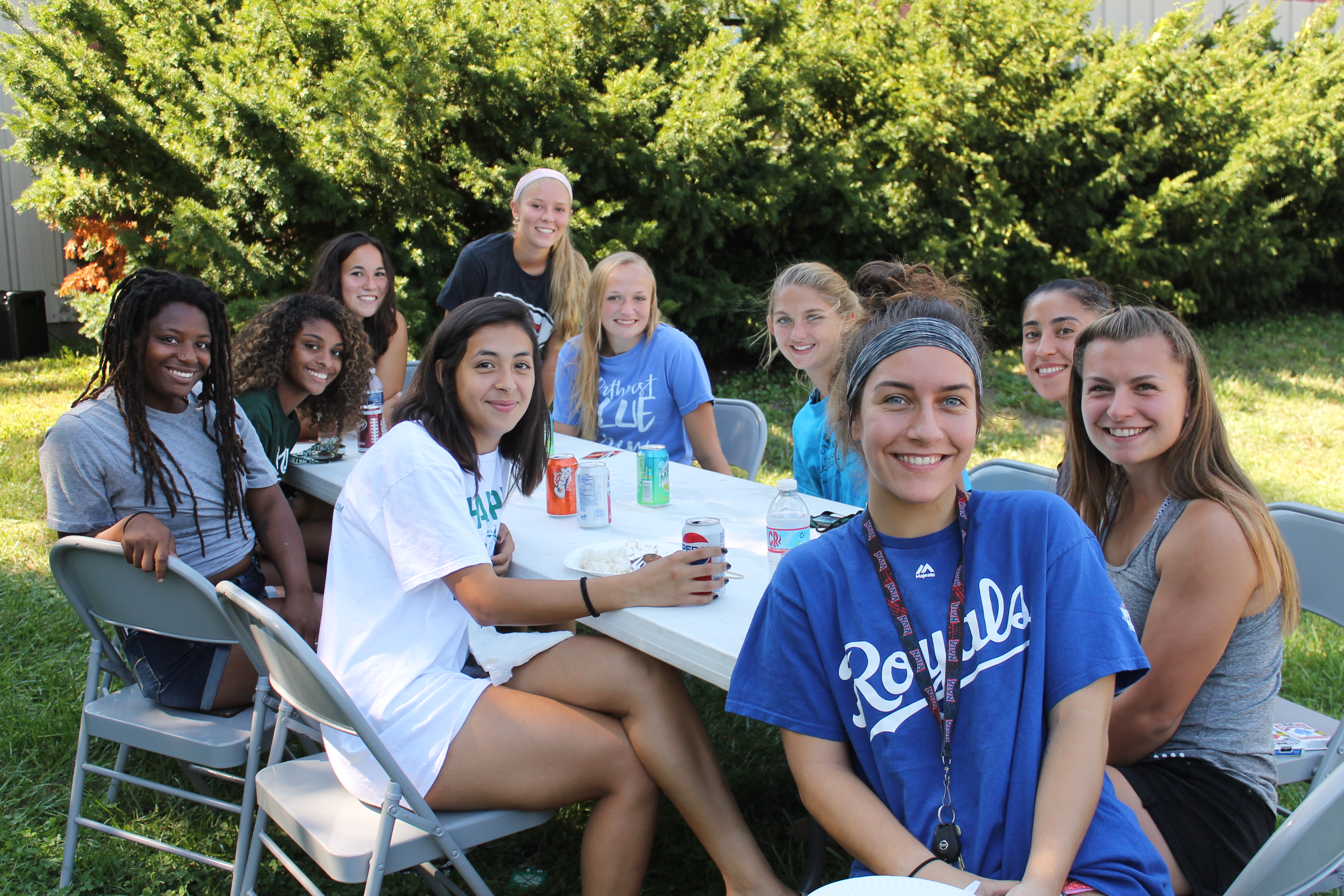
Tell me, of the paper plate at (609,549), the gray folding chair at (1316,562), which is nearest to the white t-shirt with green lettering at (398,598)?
the paper plate at (609,549)

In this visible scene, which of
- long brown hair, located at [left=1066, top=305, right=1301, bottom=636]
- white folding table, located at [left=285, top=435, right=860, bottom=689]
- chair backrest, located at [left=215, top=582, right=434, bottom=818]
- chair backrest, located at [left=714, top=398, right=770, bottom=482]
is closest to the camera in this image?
chair backrest, located at [left=215, top=582, right=434, bottom=818]

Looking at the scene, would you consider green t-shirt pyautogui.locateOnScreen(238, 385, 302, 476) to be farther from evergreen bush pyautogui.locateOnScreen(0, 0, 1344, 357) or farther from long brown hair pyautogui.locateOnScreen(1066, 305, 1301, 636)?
evergreen bush pyautogui.locateOnScreen(0, 0, 1344, 357)

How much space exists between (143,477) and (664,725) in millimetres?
1555

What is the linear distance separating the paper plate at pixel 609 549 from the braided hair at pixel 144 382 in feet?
3.56

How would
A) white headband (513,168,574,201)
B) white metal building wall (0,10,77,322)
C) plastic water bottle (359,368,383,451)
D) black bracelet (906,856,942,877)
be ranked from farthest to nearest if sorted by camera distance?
white metal building wall (0,10,77,322) < white headband (513,168,574,201) < plastic water bottle (359,368,383,451) < black bracelet (906,856,942,877)

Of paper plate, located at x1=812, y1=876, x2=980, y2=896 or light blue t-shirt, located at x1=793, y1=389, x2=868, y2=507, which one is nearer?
paper plate, located at x1=812, y1=876, x2=980, y2=896

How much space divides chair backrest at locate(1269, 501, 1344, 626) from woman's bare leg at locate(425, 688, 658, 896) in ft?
5.44

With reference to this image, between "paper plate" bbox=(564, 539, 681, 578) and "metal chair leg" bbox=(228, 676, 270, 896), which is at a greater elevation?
"paper plate" bbox=(564, 539, 681, 578)

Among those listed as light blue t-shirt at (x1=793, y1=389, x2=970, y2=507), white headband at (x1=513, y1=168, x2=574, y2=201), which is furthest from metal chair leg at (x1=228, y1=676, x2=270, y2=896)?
Result: white headband at (x1=513, y1=168, x2=574, y2=201)

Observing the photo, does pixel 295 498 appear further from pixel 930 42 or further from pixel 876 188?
pixel 930 42

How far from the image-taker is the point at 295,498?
3564mm

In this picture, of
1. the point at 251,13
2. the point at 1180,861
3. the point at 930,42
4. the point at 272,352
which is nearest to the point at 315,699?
the point at 1180,861

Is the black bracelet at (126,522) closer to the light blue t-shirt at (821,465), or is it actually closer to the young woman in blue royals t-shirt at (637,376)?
the light blue t-shirt at (821,465)

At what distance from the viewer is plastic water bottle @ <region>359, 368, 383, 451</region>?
12.1 feet
